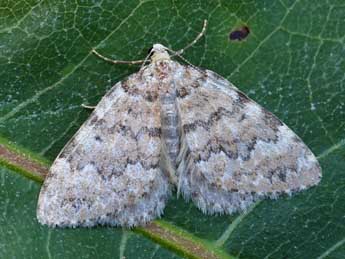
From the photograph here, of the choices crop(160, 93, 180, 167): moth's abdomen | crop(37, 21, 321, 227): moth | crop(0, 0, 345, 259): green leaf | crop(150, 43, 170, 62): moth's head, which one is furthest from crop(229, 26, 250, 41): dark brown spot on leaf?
crop(160, 93, 180, 167): moth's abdomen

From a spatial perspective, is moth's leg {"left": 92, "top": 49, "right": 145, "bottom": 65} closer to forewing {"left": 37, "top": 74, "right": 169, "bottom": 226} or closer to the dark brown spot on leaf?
forewing {"left": 37, "top": 74, "right": 169, "bottom": 226}

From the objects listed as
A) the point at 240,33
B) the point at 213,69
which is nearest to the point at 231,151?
the point at 213,69

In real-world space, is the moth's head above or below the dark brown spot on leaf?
below

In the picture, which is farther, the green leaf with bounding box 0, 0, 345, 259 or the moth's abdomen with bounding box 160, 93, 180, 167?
the moth's abdomen with bounding box 160, 93, 180, 167

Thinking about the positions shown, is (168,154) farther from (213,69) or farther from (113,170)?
(213,69)

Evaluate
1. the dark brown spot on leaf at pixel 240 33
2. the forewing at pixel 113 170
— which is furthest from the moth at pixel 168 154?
the dark brown spot on leaf at pixel 240 33

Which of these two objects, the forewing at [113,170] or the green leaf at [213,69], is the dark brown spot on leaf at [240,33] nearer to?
the green leaf at [213,69]

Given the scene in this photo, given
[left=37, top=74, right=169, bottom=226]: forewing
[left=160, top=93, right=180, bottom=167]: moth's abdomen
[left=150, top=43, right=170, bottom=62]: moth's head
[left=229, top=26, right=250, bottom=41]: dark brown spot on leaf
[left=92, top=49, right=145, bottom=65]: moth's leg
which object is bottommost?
[left=37, top=74, right=169, bottom=226]: forewing

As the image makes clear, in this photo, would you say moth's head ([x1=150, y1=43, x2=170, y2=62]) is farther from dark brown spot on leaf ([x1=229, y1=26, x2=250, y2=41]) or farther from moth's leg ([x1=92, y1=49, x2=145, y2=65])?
dark brown spot on leaf ([x1=229, y1=26, x2=250, y2=41])
